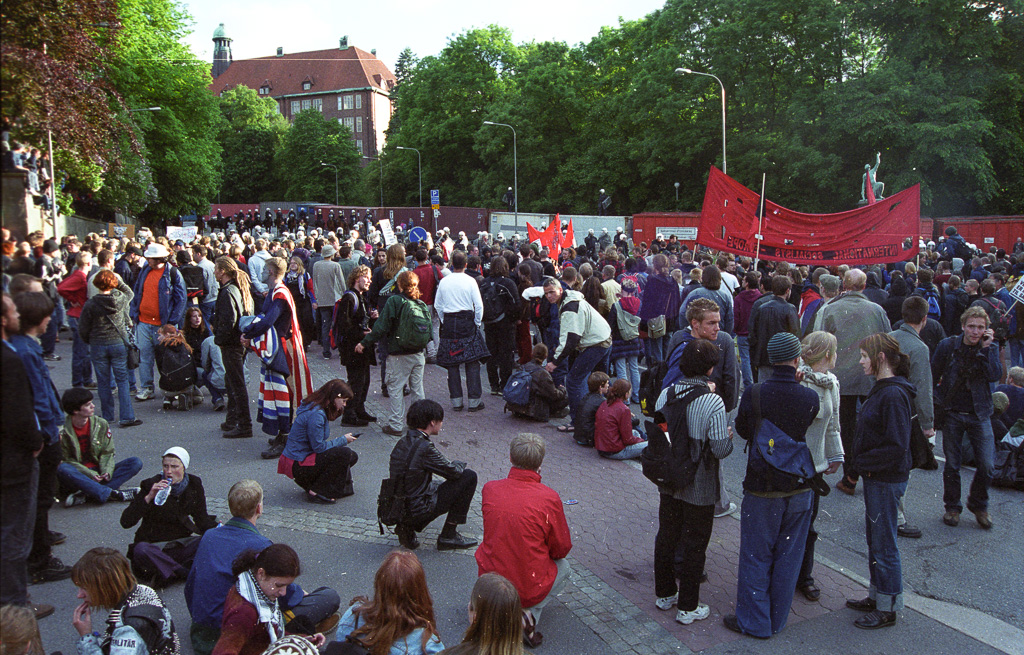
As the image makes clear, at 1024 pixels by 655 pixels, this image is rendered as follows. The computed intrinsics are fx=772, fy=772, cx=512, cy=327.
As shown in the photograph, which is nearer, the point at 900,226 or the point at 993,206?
the point at 900,226

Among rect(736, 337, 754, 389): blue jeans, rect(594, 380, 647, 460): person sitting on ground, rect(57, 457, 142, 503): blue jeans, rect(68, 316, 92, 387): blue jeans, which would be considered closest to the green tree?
rect(68, 316, 92, 387): blue jeans

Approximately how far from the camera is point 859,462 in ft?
15.5

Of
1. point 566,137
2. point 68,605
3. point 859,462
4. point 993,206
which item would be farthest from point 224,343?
point 566,137

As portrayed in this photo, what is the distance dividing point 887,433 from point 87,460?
20.1 feet

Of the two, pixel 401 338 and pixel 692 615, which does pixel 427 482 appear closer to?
pixel 692 615

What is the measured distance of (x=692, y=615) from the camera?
470cm

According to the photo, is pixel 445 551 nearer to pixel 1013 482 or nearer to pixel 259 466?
pixel 259 466

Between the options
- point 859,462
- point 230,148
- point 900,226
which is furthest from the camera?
point 230,148

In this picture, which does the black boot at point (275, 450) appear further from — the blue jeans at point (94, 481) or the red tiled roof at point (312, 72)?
the red tiled roof at point (312, 72)

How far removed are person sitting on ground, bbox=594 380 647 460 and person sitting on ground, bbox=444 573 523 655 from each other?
4764mm

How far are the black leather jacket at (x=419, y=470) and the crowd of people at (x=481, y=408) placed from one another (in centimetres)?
2

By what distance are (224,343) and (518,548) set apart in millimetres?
5178

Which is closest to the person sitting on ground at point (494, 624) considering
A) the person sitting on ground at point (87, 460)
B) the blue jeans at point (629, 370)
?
the person sitting on ground at point (87, 460)

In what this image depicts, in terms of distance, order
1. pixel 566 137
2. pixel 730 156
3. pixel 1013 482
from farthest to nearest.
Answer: pixel 566 137
pixel 730 156
pixel 1013 482
